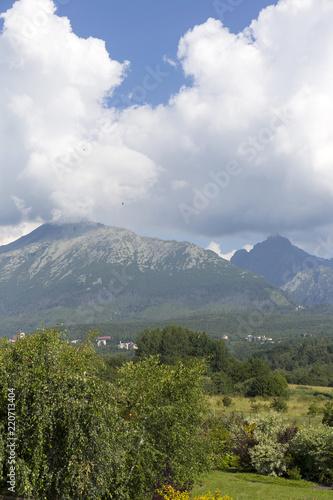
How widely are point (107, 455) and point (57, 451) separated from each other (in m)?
1.53

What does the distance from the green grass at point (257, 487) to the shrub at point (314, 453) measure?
3.66 feet

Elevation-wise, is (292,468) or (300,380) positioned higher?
(292,468)

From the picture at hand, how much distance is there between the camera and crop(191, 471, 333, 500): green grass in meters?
18.5

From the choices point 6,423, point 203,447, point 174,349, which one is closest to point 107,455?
point 6,423

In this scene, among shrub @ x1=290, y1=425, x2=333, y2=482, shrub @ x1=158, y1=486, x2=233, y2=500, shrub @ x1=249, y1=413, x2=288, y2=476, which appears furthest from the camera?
shrub @ x1=249, y1=413, x2=288, y2=476

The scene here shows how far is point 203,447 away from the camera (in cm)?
1719

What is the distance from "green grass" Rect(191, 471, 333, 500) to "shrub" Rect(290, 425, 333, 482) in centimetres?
112

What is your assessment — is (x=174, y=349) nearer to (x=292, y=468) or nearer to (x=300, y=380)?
(x=300, y=380)

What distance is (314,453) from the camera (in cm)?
2150

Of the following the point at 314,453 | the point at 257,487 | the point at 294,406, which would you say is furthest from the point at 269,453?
the point at 294,406

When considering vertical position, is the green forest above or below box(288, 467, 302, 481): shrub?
above

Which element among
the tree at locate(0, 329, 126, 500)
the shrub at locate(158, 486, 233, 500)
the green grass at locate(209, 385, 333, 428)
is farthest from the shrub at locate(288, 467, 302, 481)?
the tree at locate(0, 329, 126, 500)

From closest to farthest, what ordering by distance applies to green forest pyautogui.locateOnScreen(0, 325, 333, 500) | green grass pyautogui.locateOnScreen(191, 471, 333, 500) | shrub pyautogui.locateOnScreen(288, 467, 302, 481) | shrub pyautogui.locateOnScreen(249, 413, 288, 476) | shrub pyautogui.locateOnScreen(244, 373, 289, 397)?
green forest pyautogui.locateOnScreen(0, 325, 333, 500) → green grass pyautogui.locateOnScreen(191, 471, 333, 500) → shrub pyautogui.locateOnScreen(288, 467, 302, 481) → shrub pyautogui.locateOnScreen(249, 413, 288, 476) → shrub pyautogui.locateOnScreen(244, 373, 289, 397)

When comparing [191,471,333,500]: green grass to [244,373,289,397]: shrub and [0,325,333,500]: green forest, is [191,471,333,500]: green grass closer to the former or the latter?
[0,325,333,500]: green forest
